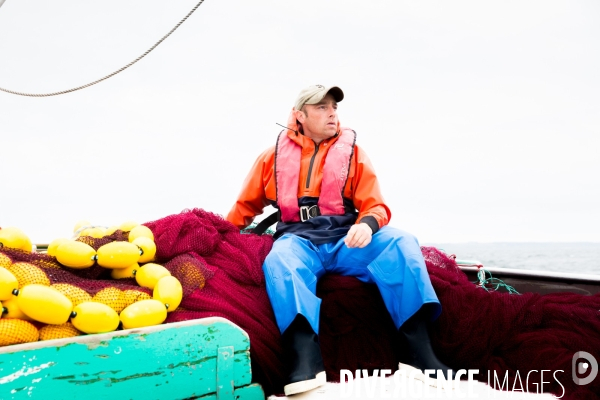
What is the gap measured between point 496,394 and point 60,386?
5.81 feet

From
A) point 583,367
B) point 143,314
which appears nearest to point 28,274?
point 143,314

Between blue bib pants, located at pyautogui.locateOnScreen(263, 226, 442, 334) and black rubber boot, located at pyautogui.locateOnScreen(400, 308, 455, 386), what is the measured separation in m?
0.04

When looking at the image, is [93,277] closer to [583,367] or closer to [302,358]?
[302,358]

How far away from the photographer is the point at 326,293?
2.90 metres

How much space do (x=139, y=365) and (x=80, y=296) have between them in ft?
1.32

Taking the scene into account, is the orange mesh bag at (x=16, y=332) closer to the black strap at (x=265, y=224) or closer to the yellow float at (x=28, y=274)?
the yellow float at (x=28, y=274)

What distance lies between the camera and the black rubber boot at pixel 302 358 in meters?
2.18

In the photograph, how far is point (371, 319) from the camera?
9.18 feet

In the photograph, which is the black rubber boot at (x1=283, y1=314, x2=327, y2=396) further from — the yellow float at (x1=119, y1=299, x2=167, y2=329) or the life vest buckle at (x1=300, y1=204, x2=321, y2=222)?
the life vest buckle at (x1=300, y1=204, x2=321, y2=222)

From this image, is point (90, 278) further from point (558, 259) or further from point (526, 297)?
point (558, 259)

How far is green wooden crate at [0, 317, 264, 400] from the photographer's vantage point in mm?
1607

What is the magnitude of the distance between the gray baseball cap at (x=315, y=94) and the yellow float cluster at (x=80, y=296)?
1478 millimetres

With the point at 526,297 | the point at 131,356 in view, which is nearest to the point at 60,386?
the point at 131,356

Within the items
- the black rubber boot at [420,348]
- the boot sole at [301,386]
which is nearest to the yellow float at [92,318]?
the boot sole at [301,386]
